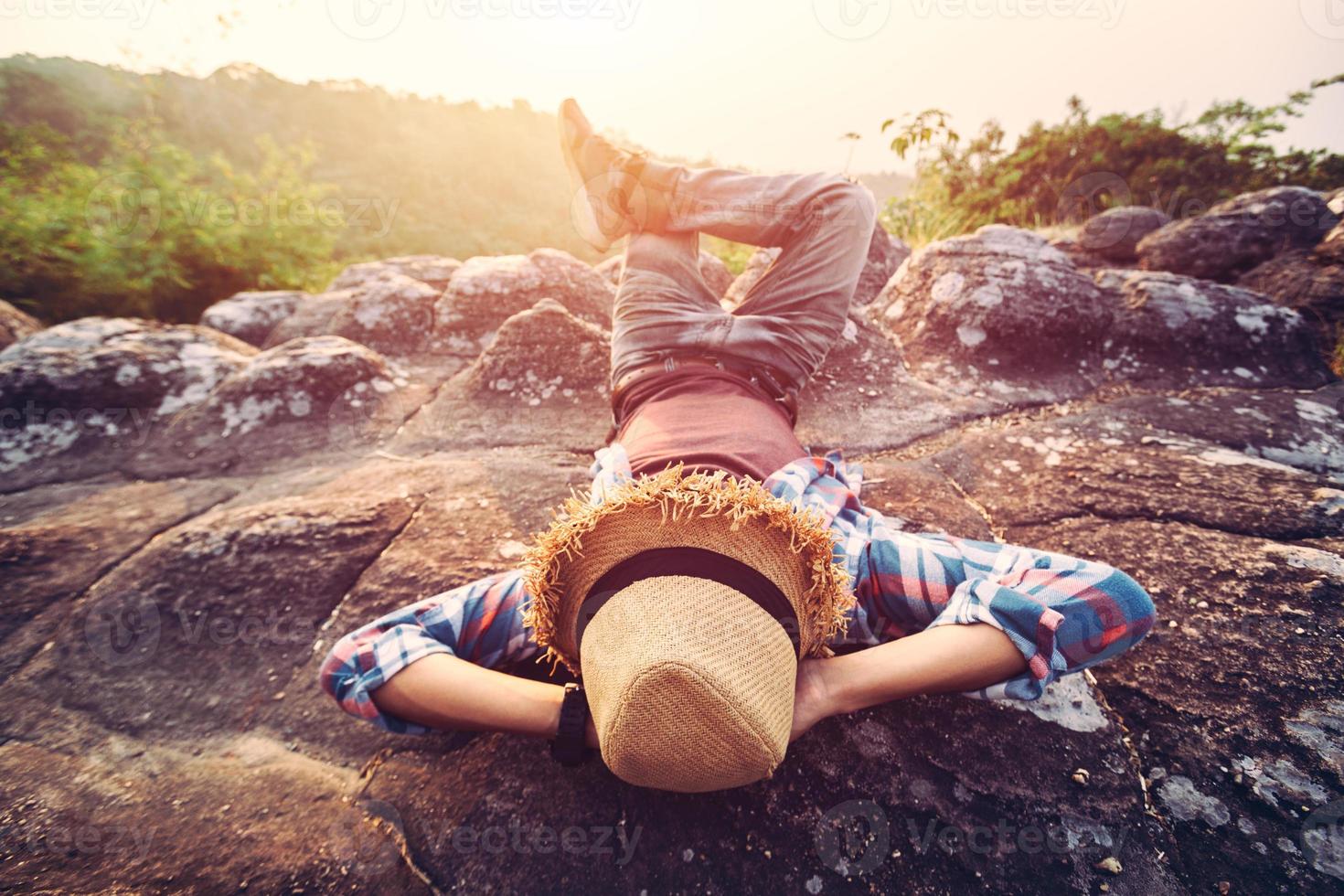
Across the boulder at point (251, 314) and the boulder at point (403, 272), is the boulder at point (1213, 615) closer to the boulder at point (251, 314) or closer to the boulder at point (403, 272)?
the boulder at point (403, 272)

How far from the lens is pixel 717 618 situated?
37.3 inches

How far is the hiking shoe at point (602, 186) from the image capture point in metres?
2.46

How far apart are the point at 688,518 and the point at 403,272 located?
18.3 feet

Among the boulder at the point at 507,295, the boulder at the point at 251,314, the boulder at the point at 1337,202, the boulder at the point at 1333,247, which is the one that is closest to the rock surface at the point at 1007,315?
the boulder at the point at 1333,247

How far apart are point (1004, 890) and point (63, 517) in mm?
3834

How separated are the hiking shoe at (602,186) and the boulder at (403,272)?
3.13 m

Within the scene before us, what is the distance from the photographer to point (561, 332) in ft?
10.7

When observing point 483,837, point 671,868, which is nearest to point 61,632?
point 483,837

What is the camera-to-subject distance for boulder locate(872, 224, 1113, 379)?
3094 mm

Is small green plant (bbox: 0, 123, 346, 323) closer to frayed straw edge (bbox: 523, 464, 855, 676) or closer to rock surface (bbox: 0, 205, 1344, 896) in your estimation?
rock surface (bbox: 0, 205, 1344, 896)

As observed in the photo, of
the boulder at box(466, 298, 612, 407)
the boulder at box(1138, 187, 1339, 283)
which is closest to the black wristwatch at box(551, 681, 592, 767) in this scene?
the boulder at box(466, 298, 612, 407)

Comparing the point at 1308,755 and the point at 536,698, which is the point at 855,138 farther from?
the point at 536,698

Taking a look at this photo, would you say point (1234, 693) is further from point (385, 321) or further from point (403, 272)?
point (403, 272)

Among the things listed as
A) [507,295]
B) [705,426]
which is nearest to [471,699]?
[705,426]
